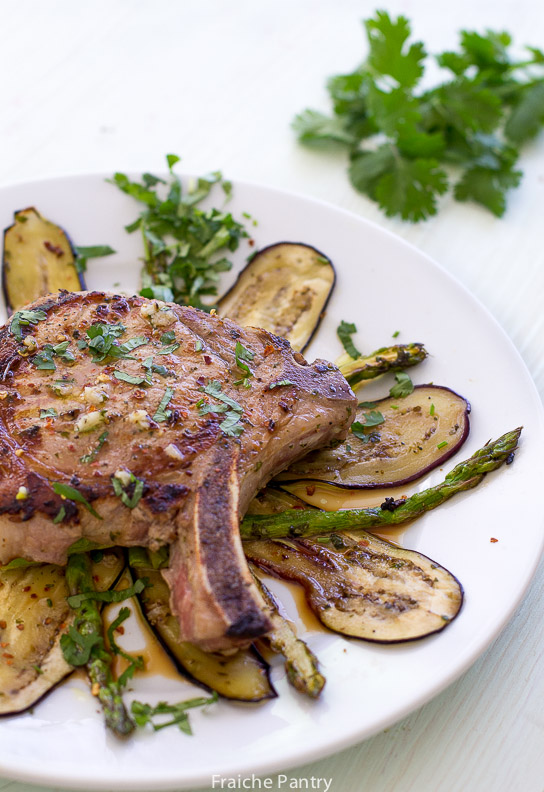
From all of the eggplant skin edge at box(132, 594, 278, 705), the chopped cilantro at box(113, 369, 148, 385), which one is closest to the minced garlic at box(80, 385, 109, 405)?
the chopped cilantro at box(113, 369, 148, 385)

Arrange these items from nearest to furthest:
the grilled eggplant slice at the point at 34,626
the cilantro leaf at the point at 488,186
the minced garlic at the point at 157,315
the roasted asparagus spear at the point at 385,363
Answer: the grilled eggplant slice at the point at 34,626 < the minced garlic at the point at 157,315 < the roasted asparagus spear at the point at 385,363 < the cilantro leaf at the point at 488,186

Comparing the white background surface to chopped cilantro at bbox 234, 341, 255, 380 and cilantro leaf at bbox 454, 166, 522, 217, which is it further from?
chopped cilantro at bbox 234, 341, 255, 380

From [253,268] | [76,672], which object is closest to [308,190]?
[253,268]

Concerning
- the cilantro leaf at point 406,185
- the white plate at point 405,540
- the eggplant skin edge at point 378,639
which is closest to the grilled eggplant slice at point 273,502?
the eggplant skin edge at point 378,639

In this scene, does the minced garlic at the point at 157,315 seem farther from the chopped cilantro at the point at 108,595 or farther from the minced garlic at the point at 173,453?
the chopped cilantro at the point at 108,595

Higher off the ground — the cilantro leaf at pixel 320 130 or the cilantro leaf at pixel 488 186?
the cilantro leaf at pixel 488 186

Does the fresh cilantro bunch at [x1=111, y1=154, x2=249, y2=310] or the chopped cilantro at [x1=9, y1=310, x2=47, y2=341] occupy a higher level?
the fresh cilantro bunch at [x1=111, y1=154, x2=249, y2=310]
